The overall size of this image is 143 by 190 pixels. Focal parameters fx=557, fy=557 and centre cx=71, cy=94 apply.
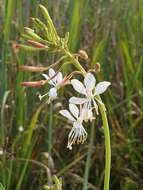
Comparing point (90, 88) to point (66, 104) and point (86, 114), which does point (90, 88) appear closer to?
point (86, 114)

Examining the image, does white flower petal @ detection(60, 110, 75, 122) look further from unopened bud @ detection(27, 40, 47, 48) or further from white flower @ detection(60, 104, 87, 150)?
unopened bud @ detection(27, 40, 47, 48)

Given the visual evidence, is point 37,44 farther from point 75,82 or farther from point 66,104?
point 66,104

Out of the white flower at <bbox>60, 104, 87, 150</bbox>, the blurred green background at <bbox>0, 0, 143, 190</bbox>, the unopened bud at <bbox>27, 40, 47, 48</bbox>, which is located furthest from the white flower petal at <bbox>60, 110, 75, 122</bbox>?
the blurred green background at <bbox>0, 0, 143, 190</bbox>

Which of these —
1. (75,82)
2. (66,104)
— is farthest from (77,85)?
(66,104)

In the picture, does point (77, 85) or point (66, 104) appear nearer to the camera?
point (77, 85)

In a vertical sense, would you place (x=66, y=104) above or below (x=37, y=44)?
below

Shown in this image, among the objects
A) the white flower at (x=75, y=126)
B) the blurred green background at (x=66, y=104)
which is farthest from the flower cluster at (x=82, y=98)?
the blurred green background at (x=66, y=104)

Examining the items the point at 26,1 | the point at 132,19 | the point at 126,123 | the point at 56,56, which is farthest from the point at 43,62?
the point at 132,19
